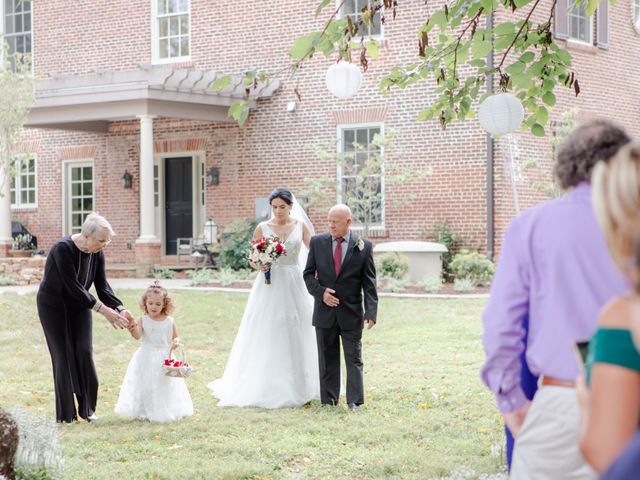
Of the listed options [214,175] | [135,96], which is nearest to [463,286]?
[214,175]

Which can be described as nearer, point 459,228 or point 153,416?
point 153,416

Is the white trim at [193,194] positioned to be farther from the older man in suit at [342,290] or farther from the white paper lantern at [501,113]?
the older man in suit at [342,290]

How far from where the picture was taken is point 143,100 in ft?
61.3

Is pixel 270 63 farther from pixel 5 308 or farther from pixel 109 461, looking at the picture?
pixel 109 461

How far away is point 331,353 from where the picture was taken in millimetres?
8508

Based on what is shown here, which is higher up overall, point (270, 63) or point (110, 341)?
point (270, 63)

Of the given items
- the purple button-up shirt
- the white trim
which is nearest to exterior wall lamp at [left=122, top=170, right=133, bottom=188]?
the white trim

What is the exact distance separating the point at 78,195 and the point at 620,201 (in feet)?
70.9

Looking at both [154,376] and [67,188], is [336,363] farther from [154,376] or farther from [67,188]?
[67,188]

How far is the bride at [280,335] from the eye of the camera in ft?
28.9

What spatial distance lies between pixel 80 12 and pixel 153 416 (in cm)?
1652

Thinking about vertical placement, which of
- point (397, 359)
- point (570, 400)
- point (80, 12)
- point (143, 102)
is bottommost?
point (397, 359)

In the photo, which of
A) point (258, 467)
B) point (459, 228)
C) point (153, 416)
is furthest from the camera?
point (459, 228)

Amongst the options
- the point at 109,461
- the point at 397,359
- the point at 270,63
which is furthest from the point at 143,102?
the point at 109,461
